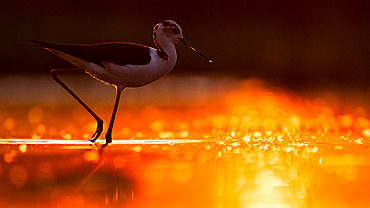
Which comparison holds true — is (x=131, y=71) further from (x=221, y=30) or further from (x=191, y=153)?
(x=221, y=30)

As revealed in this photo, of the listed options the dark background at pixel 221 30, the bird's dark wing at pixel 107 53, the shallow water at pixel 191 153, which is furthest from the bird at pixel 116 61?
the dark background at pixel 221 30

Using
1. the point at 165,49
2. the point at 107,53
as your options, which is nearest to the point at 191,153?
the point at 107,53

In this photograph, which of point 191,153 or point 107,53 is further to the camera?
point 107,53

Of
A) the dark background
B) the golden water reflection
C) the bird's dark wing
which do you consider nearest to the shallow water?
the golden water reflection

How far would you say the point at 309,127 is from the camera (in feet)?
36.4

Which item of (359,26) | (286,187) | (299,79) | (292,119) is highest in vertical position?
(359,26)

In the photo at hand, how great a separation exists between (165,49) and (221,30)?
15953mm

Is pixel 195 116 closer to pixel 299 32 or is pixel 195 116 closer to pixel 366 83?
pixel 366 83

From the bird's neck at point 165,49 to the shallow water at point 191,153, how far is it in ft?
2.72

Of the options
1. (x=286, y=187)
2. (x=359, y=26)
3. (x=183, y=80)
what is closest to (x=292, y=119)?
(x=286, y=187)

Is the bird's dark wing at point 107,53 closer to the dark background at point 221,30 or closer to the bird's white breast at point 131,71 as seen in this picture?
the bird's white breast at point 131,71

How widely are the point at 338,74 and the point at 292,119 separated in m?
8.11

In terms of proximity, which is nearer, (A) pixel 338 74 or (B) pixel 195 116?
(B) pixel 195 116

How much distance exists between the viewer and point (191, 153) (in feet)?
28.2
